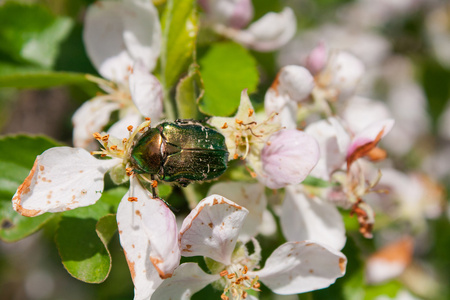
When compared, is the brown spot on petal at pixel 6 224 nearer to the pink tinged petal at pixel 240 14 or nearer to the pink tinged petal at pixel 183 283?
the pink tinged petal at pixel 183 283

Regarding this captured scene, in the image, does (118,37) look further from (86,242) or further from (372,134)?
(372,134)

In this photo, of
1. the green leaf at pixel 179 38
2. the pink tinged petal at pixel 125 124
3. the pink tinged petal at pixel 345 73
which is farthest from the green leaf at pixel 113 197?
the pink tinged petal at pixel 345 73

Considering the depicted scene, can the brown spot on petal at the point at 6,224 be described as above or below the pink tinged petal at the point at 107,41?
below

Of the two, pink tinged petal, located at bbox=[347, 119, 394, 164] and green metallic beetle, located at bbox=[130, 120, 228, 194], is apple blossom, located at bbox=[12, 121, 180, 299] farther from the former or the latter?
pink tinged petal, located at bbox=[347, 119, 394, 164]

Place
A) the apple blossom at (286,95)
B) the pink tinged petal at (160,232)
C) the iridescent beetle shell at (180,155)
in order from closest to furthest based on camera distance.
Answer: the pink tinged petal at (160,232) < the iridescent beetle shell at (180,155) < the apple blossom at (286,95)

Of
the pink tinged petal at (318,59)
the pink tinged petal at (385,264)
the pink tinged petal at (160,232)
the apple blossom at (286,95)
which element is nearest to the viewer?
the pink tinged petal at (160,232)

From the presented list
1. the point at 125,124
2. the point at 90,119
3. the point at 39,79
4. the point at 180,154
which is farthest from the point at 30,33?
the point at 180,154
